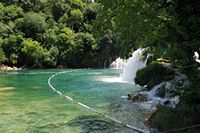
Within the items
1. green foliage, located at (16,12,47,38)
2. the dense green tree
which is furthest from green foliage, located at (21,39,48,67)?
green foliage, located at (16,12,47,38)

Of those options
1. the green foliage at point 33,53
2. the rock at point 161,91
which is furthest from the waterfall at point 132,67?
the green foliage at point 33,53

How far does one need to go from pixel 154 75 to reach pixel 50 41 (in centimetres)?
5008

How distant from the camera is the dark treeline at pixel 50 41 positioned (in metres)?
68.6

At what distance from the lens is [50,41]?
2896 inches

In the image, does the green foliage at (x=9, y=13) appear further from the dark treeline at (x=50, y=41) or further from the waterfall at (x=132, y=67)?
the waterfall at (x=132, y=67)

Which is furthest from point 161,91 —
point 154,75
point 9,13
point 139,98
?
point 9,13

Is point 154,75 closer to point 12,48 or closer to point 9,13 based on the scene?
point 12,48

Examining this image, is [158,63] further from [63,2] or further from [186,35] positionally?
[63,2]

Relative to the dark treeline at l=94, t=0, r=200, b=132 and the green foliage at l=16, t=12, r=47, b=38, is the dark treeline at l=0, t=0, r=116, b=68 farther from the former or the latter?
the dark treeline at l=94, t=0, r=200, b=132

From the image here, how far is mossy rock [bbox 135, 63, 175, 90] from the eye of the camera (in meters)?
24.8

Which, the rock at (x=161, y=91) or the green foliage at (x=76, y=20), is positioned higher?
the green foliage at (x=76, y=20)

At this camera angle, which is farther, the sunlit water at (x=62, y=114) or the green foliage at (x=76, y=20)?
the green foliage at (x=76, y=20)

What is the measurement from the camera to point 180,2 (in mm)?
8703

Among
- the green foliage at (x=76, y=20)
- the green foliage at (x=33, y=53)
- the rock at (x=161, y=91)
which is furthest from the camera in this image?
the green foliage at (x=76, y=20)
